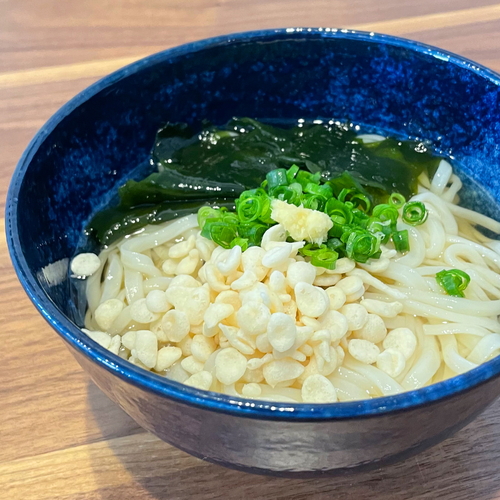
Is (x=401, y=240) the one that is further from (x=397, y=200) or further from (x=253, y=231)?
(x=253, y=231)

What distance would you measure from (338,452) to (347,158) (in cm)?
103

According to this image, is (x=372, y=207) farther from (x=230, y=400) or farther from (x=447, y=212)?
A: (x=230, y=400)

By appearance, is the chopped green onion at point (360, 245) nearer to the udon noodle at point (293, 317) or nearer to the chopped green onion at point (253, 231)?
the udon noodle at point (293, 317)

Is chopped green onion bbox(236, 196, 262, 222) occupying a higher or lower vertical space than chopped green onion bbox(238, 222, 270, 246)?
higher

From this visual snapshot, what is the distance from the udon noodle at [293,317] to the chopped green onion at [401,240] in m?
0.02

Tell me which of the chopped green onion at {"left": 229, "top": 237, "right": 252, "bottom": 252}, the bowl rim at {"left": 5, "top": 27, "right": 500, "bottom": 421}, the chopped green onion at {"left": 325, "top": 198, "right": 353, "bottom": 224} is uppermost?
the bowl rim at {"left": 5, "top": 27, "right": 500, "bottom": 421}

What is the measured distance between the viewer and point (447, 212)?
162 cm

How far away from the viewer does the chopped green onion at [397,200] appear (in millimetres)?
1606

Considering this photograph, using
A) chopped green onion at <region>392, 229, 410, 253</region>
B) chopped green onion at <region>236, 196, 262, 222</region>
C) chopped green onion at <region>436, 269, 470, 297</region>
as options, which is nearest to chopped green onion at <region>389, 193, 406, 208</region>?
chopped green onion at <region>392, 229, 410, 253</region>

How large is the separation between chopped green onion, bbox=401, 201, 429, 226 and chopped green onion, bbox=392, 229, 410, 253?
66mm

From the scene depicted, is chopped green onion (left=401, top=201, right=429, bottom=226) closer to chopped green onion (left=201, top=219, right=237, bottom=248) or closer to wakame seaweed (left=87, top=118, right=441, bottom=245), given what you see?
wakame seaweed (left=87, top=118, right=441, bottom=245)

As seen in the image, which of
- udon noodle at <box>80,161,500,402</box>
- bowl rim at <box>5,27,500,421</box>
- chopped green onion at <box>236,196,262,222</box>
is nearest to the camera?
bowl rim at <box>5,27,500,421</box>

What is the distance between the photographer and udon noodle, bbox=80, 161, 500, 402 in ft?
3.76

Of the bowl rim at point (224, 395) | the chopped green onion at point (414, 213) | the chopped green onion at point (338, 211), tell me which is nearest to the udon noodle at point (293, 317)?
the chopped green onion at point (414, 213)
